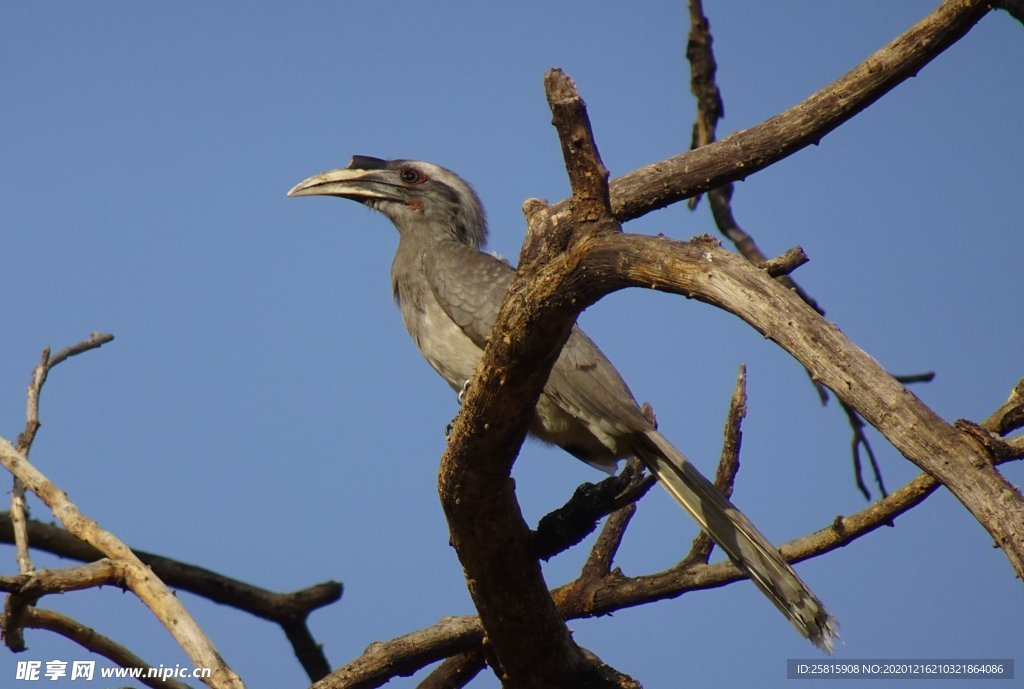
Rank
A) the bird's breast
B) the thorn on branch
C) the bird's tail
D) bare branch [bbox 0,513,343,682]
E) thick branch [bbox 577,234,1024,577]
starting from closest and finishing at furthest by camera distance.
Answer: thick branch [bbox 577,234,1024,577] → the thorn on branch → the bird's tail → the bird's breast → bare branch [bbox 0,513,343,682]

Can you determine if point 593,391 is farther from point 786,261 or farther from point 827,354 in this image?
point 827,354

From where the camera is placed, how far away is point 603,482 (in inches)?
189

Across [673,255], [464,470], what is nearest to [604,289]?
[673,255]

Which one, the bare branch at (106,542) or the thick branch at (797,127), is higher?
the thick branch at (797,127)

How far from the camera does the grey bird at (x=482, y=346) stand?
4938mm

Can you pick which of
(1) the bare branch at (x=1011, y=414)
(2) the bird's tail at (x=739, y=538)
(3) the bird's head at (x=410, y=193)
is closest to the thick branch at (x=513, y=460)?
(2) the bird's tail at (x=739, y=538)

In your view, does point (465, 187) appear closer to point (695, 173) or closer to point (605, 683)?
point (695, 173)

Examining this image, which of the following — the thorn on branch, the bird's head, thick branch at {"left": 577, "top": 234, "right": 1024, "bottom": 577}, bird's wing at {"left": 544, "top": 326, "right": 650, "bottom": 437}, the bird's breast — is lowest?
thick branch at {"left": 577, "top": 234, "right": 1024, "bottom": 577}

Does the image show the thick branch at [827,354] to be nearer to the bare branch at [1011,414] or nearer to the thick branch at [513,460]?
the thick branch at [513,460]

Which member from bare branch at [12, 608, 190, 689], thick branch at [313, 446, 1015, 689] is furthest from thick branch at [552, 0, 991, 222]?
bare branch at [12, 608, 190, 689]

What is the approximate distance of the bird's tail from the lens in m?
4.68

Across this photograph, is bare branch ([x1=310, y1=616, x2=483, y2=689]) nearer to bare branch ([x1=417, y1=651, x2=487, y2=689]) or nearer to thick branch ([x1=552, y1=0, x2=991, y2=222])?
bare branch ([x1=417, y1=651, x2=487, y2=689])

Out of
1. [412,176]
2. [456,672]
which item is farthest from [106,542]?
[412,176]

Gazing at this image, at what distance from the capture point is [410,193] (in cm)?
720
